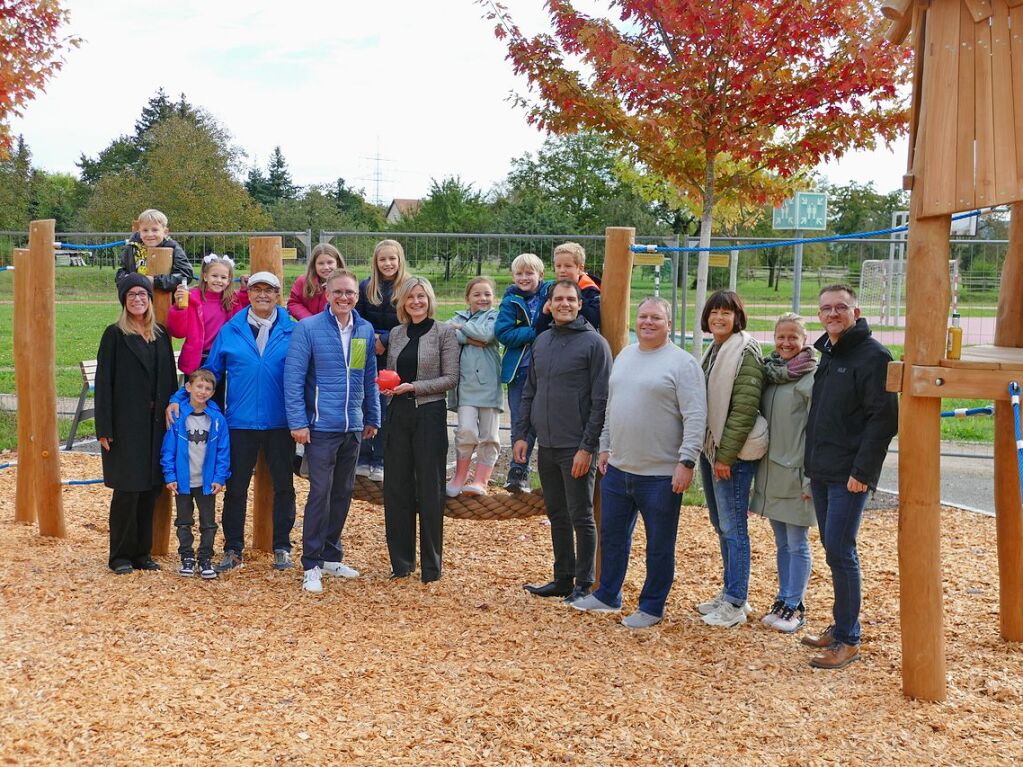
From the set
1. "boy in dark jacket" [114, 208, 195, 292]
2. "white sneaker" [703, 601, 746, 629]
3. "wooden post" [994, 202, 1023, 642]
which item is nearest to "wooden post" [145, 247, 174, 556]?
"boy in dark jacket" [114, 208, 195, 292]

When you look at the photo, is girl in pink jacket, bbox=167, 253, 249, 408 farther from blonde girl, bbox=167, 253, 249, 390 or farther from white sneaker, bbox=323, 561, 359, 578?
white sneaker, bbox=323, 561, 359, 578

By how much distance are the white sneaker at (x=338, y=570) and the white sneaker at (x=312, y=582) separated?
0.72ft

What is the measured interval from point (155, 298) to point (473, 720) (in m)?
3.53

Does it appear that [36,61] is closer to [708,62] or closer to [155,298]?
[155,298]

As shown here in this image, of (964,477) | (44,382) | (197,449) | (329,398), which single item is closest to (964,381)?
(329,398)

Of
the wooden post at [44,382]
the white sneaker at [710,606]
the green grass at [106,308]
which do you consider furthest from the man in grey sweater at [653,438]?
the green grass at [106,308]

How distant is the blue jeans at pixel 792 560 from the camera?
545 centimetres

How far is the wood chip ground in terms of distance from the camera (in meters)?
3.95

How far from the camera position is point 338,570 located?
629 centimetres

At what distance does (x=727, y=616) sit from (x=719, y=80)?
14.3ft

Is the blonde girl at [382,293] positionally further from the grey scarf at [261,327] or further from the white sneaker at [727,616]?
the white sneaker at [727,616]

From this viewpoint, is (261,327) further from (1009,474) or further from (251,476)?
(1009,474)

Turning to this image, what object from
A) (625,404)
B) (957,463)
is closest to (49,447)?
(625,404)

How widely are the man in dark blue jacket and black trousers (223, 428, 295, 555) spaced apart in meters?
3.10
